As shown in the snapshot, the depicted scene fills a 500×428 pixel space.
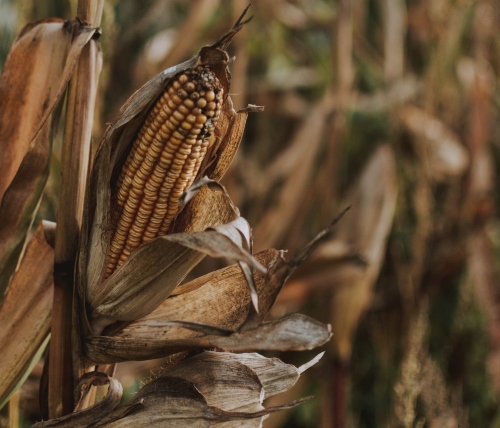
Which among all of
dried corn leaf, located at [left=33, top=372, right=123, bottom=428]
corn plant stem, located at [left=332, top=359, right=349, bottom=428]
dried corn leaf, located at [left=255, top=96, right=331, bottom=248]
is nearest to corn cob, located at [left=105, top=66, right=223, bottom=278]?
dried corn leaf, located at [left=33, top=372, right=123, bottom=428]

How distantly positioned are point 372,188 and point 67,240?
50.9 inches

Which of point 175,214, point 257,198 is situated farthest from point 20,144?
point 257,198

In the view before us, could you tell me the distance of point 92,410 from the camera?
0.60 m

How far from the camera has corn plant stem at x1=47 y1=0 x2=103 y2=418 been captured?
0.63 metres

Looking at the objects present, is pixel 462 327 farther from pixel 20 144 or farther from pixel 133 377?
pixel 20 144

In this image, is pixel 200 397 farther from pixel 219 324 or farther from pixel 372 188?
pixel 372 188

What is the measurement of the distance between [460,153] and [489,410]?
0.88 m

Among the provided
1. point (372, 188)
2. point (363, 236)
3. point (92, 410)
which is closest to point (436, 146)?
point (372, 188)

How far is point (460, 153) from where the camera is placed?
7.18 ft

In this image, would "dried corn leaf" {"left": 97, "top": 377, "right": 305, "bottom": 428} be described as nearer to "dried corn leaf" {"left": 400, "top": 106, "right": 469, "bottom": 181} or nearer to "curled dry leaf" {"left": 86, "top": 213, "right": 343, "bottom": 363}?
"curled dry leaf" {"left": 86, "top": 213, "right": 343, "bottom": 363}

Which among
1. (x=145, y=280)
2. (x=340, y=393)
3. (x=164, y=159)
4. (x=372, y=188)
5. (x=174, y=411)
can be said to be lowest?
(x=340, y=393)

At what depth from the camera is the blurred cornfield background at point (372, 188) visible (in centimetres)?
166

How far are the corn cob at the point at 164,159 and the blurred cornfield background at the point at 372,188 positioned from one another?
2.19 feet

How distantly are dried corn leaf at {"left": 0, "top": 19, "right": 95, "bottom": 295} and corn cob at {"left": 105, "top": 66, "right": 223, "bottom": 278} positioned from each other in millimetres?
152
